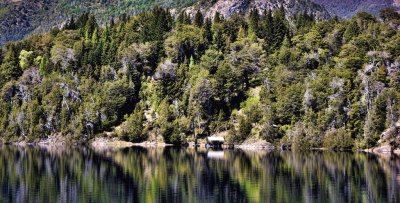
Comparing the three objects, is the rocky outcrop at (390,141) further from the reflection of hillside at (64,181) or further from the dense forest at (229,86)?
the reflection of hillside at (64,181)

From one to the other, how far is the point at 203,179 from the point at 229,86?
285ft

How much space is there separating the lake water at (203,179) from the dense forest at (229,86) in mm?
29554

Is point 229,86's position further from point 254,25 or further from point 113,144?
point 254,25

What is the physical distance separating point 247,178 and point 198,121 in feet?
265

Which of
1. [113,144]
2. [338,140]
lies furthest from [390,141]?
[113,144]

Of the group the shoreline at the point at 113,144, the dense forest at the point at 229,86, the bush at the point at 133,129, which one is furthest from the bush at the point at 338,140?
the bush at the point at 133,129

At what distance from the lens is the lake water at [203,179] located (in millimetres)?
62319

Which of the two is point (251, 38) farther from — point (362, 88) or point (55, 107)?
point (55, 107)

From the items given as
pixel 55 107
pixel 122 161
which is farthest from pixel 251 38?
pixel 122 161

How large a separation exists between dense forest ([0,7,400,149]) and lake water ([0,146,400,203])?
29.6 meters

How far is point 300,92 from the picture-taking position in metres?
148

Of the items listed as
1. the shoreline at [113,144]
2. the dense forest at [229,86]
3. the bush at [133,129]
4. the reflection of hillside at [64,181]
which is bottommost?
the reflection of hillside at [64,181]

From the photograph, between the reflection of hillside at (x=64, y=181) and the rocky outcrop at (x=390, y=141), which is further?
the rocky outcrop at (x=390, y=141)

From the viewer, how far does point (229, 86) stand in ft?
534
